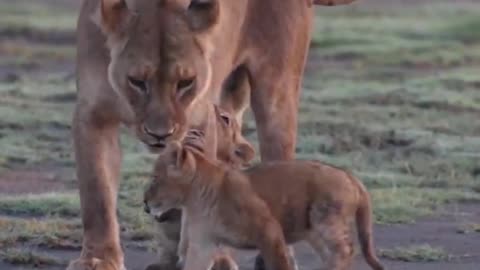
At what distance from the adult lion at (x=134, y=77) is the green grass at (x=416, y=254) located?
3.63 ft

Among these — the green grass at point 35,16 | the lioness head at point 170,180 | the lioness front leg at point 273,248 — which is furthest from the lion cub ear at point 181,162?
the green grass at point 35,16

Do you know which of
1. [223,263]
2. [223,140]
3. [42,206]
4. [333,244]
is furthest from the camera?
[42,206]

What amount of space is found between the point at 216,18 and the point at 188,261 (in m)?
1.10

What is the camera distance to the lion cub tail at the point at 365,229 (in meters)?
8.20

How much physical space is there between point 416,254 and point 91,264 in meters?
1.62

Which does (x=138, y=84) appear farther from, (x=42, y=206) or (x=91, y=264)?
(x=42, y=206)

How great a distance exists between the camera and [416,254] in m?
9.13

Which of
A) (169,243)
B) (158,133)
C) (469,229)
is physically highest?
(158,133)

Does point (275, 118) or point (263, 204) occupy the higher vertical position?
point (263, 204)

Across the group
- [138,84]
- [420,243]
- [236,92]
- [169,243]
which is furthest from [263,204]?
[236,92]

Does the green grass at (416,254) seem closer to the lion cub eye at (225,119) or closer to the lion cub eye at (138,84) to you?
the lion cub eye at (225,119)

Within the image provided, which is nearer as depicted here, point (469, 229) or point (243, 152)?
point (243, 152)

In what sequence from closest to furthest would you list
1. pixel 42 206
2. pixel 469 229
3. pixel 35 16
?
pixel 469 229 < pixel 42 206 < pixel 35 16

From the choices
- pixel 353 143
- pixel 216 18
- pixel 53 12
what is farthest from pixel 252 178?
pixel 53 12
